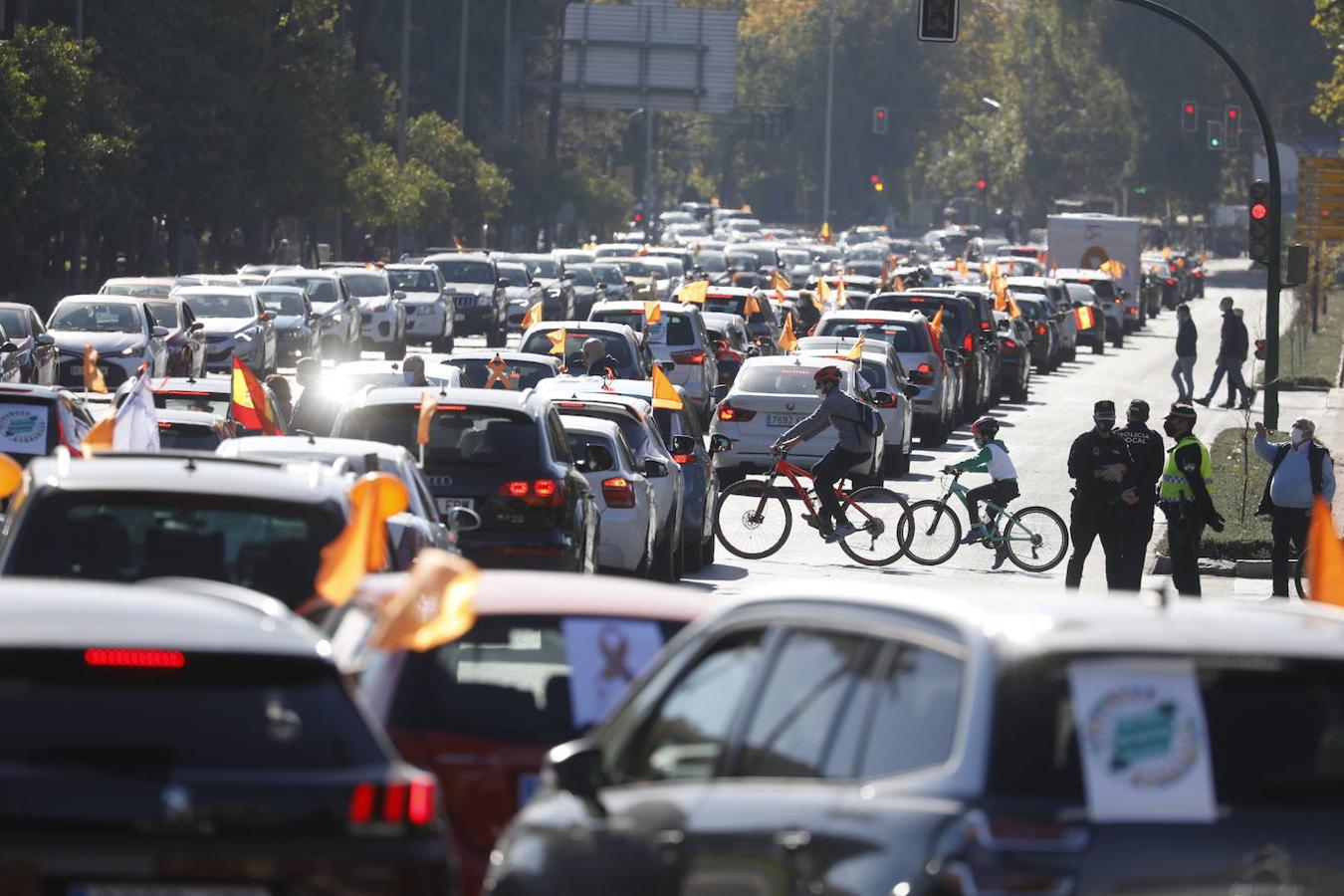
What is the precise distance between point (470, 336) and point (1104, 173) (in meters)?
79.0

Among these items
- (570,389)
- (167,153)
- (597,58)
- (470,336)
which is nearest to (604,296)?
(470,336)

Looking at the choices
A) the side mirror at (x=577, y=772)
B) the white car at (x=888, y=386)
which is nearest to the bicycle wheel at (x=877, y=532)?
the white car at (x=888, y=386)

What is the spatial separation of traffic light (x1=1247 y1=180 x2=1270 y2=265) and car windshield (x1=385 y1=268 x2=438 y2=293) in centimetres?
2287

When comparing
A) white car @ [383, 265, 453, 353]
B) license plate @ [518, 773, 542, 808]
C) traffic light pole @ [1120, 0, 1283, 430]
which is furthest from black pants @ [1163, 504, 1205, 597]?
white car @ [383, 265, 453, 353]

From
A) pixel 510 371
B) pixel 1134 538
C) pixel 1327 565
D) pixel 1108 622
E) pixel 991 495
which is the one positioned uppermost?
pixel 1108 622

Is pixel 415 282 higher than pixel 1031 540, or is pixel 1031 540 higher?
pixel 415 282

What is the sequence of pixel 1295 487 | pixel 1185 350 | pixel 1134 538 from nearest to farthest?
pixel 1134 538, pixel 1295 487, pixel 1185 350

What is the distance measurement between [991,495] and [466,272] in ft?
109

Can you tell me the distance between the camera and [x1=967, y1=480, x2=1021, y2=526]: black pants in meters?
24.5

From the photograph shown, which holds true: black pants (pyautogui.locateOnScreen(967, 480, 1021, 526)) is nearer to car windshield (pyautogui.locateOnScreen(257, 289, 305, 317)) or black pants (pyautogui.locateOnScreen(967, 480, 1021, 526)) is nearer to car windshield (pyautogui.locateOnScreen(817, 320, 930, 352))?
car windshield (pyautogui.locateOnScreen(817, 320, 930, 352))

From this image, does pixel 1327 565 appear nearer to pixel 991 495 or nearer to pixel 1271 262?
pixel 991 495

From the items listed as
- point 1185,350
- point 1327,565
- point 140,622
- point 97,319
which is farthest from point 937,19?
point 140,622

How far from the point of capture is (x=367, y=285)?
5122 cm

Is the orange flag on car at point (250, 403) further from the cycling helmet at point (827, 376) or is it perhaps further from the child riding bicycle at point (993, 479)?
the child riding bicycle at point (993, 479)
